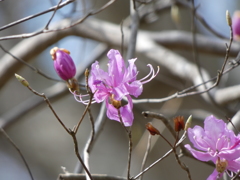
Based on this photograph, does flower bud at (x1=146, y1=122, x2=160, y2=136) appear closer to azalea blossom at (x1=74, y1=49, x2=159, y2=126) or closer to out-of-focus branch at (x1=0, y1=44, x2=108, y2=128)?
azalea blossom at (x1=74, y1=49, x2=159, y2=126)

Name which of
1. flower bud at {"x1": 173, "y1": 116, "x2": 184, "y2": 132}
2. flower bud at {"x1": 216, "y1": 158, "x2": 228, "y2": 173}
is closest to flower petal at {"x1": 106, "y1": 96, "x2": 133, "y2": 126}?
flower bud at {"x1": 173, "y1": 116, "x2": 184, "y2": 132}

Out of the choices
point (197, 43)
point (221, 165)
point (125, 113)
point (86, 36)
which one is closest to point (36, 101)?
point (86, 36)

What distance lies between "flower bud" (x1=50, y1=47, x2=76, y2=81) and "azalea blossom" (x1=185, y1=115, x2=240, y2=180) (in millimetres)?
391

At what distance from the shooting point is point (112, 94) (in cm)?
92

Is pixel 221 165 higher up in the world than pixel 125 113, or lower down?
lower down

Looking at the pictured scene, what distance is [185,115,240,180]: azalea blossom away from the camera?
893mm

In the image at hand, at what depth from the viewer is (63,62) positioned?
111 centimetres

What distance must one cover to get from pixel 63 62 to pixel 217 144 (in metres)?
0.45

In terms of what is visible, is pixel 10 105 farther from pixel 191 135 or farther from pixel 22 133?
pixel 191 135

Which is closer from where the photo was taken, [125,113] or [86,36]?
[125,113]

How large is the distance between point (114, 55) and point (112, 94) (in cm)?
9

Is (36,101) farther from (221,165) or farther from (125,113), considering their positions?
(221,165)

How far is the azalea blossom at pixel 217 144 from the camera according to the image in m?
0.89

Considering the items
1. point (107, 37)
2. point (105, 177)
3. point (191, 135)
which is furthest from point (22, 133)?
point (191, 135)
